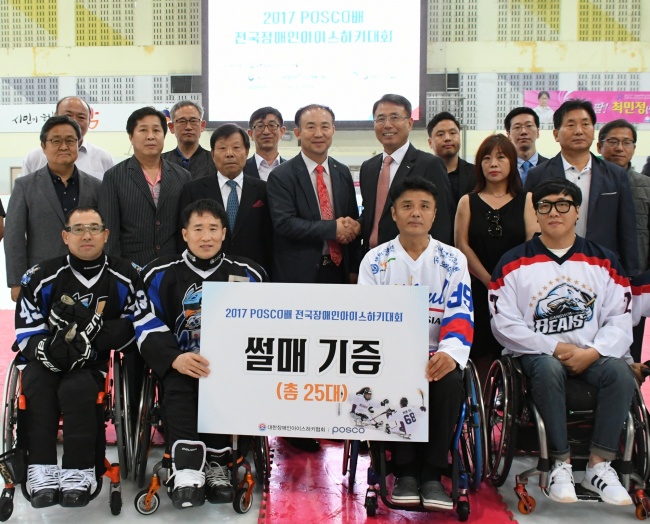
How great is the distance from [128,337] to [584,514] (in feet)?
6.14

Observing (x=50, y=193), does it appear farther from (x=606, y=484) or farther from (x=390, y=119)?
(x=606, y=484)

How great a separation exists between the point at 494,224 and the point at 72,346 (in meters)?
1.92

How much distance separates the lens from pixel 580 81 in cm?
756

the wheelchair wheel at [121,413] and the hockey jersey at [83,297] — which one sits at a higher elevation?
the hockey jersey at [83,297]

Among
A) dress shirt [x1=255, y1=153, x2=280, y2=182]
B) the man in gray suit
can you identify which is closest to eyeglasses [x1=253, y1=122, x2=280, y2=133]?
dress shirt [x1=255, y1=153, x2=280, y2=182]

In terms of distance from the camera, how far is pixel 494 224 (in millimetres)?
2902

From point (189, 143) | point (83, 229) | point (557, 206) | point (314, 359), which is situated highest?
point (189, 143)

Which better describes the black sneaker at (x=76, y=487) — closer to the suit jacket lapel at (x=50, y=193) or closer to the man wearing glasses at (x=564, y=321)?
the suit jacket lapel at (x=50, y=193)

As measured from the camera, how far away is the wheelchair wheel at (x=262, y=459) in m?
2.38

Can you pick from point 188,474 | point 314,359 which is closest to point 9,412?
point 188,474

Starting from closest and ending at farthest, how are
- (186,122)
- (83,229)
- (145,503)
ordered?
1. (145,503)
2. (83,229)
3. (186,122)

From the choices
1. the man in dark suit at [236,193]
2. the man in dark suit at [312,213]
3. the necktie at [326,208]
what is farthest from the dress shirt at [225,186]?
the necktie at [326,208]

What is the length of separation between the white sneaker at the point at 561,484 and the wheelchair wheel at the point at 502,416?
156 millimetres

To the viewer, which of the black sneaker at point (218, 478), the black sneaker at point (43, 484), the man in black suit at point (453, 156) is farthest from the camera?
the man in black suit at point (453, 156)
